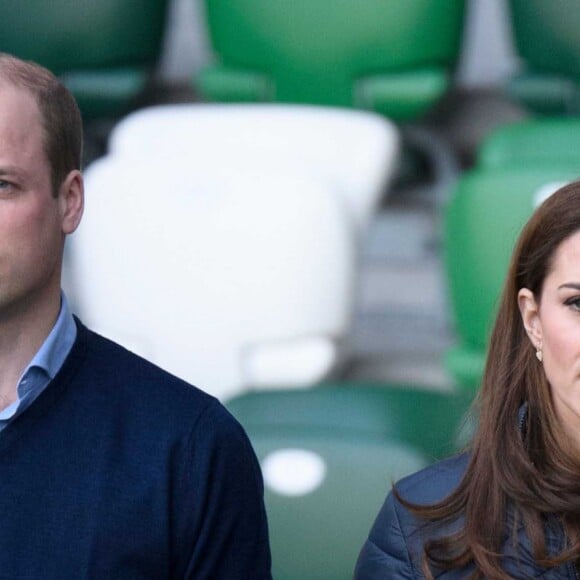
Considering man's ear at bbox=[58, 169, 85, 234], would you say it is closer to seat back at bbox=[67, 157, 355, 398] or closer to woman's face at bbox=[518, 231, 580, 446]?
woman's face at bbox=[518, 231, 580, 446]

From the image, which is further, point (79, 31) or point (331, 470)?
point (79, 31)

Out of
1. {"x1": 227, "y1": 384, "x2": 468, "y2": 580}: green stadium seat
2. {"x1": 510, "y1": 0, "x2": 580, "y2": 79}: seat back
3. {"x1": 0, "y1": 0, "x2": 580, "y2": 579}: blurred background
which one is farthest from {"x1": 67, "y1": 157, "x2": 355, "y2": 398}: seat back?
{"x1": 510, "y1": 0, "x2": 580, "y2": 79}: seat back

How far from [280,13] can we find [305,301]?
0.72 meters

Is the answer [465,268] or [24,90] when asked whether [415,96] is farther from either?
[24,90]

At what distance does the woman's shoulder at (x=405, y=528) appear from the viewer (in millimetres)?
1004

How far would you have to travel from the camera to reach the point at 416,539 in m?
1.00

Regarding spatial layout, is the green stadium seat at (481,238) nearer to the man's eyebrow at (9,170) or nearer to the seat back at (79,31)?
the seat back at (79,31)

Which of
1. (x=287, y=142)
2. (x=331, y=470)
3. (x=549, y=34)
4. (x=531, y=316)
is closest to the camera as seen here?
(x=531, y=316)

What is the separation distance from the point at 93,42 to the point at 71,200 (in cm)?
161

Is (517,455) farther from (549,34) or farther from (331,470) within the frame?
(549,34)

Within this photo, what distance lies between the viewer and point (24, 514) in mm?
892

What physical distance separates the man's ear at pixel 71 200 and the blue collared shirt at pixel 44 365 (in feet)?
0.17

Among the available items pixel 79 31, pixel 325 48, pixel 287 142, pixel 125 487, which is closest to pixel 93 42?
pixel 79 31

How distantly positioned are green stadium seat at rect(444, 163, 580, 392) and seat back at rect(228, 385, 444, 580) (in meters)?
0.30
